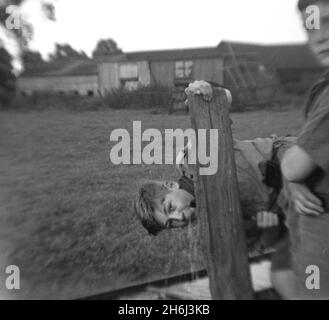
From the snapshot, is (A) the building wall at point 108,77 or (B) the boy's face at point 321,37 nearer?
(B) the boy's face at point 321,37

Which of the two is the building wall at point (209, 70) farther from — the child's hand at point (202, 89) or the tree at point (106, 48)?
the tree at point (106, 48)

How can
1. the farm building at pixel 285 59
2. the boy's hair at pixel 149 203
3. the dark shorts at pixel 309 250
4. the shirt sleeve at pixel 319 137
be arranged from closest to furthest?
the shirt sleeve at pixel 319 137
the dark shorts at pixel 309 250
the farm building at pixel 285 59
the boy's hair at pixel 149 203

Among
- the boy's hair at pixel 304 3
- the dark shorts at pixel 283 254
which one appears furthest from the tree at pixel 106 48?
the dark shorts at pixel 283 254

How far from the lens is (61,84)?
2006 mm

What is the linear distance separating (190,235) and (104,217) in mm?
358

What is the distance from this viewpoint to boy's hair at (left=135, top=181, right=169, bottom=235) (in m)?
2.01

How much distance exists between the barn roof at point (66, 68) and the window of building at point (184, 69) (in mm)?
334

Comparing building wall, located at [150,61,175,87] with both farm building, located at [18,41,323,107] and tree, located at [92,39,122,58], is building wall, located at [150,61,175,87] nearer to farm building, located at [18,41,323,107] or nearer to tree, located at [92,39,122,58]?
farm building, located at [18,41,323,107]

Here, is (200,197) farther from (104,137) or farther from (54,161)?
(54,161)

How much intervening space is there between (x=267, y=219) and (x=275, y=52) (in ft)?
2.14

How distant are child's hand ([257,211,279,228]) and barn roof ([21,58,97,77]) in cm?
87

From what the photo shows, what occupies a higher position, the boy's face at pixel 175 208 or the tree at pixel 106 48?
the tree at pixel 106 48

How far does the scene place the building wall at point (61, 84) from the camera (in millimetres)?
1982

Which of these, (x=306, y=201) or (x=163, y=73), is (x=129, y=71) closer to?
(x=163, y=73)
